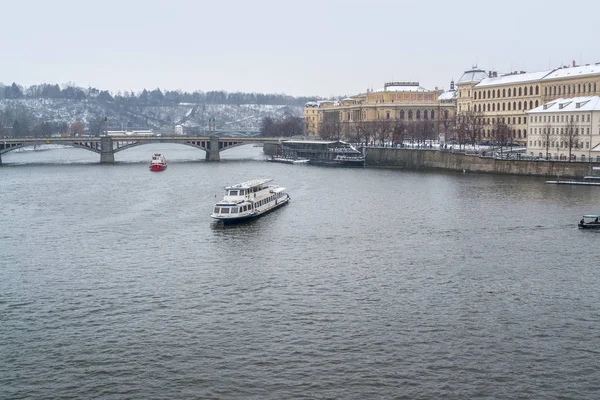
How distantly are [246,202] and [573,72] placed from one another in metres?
45.4

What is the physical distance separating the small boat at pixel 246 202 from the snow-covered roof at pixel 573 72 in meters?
37.9

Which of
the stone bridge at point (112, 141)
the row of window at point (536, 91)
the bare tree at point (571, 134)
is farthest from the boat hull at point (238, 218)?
the stone bridge at point (112, 141)

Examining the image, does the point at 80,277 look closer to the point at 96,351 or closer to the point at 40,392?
the point at 96,351

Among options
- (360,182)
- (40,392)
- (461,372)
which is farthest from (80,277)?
(360,182)

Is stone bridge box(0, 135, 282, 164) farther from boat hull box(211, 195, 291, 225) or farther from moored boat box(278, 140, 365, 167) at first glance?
boat hull box(211, 195, 291, 225)

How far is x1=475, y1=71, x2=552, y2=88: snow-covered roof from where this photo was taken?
75.8 m

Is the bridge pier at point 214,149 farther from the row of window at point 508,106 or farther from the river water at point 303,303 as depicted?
the river water at point 303,303

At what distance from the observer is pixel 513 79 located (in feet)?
260

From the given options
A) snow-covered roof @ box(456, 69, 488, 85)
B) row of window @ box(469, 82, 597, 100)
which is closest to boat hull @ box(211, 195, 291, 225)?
row of window @ box(469, 82, 597, 100)

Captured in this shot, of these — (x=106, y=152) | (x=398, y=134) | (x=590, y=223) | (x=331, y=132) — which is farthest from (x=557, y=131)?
(x=331, y=132)

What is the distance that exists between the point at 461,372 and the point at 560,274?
9.12m

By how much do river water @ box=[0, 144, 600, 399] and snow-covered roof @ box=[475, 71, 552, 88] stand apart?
126ft

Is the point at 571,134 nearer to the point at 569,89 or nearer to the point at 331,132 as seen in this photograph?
the point at 569,89

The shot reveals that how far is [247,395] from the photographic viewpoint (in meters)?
15.6
